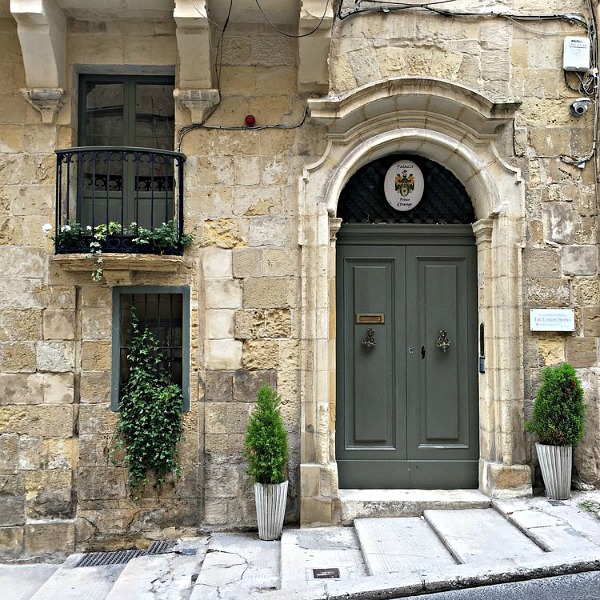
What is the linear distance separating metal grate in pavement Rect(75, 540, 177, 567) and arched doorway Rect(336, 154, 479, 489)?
1.68 meters

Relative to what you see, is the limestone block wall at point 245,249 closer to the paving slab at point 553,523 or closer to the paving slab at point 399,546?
the paving slab at point 399,546

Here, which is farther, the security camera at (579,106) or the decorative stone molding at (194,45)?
Answer: the security camera at (579,106)

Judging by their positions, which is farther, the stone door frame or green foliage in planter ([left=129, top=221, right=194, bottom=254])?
the stone door frame

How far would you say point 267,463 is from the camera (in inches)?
197

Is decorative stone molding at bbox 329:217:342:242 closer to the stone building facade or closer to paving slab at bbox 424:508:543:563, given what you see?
the stone building facade

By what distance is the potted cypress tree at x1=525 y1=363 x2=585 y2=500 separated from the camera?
519 centimetres

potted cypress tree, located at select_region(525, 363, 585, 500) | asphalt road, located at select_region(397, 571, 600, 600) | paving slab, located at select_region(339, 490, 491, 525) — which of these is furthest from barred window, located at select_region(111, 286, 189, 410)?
potted cypress tree, located at select_region(525, 363, 585, 500)

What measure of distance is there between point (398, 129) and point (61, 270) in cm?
334

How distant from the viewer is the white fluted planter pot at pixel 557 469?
5.22m

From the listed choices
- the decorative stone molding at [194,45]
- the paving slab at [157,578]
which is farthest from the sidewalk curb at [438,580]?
the decorative stone molding at [194,45]

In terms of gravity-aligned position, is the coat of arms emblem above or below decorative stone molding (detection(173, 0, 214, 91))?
below

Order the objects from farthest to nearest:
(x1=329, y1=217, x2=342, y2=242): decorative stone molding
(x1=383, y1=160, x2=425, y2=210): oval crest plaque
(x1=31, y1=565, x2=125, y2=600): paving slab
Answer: (x1=383, y1=160, x2=425, y2=210): oval crest plaque < (x1=329, y1=217, x2=342, y2=242): decorative stone molding < (x1=31, y1=565, x2=125, y2=600): paving slab

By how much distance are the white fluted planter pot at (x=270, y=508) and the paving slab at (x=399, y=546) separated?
66 cm

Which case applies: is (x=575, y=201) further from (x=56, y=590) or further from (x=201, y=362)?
(x=56, y=590)
